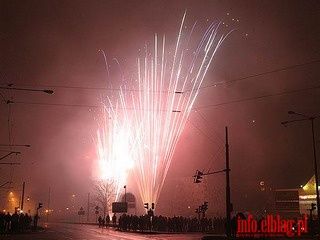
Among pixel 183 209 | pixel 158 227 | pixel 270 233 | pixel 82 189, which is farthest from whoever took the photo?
pixel 82 189

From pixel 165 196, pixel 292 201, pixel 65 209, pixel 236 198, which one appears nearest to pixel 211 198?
pixel 236 198

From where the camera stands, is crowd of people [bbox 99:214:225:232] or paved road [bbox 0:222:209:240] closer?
paved road [bbox 0:222:209:240]

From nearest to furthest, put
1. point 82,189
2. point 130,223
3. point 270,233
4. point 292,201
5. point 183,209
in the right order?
1. point 270,233
2. point 130,223
3. point 292,201
4. point 183,209
5. point 82,189

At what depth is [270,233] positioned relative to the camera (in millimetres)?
27328

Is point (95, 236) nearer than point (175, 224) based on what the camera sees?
Yes

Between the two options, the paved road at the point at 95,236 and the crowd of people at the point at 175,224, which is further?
the crowd of people at the point at 175,224

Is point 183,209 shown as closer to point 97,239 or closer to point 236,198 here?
point 236,198

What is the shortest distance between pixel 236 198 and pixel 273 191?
8.10 meters

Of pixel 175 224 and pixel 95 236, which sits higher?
pixel 175 224

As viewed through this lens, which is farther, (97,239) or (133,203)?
(133,203)

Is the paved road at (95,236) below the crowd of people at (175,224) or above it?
below

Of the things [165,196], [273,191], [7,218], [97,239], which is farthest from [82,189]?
[97,239]

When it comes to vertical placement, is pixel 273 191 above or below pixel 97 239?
above

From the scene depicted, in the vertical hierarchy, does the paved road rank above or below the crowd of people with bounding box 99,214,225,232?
below
